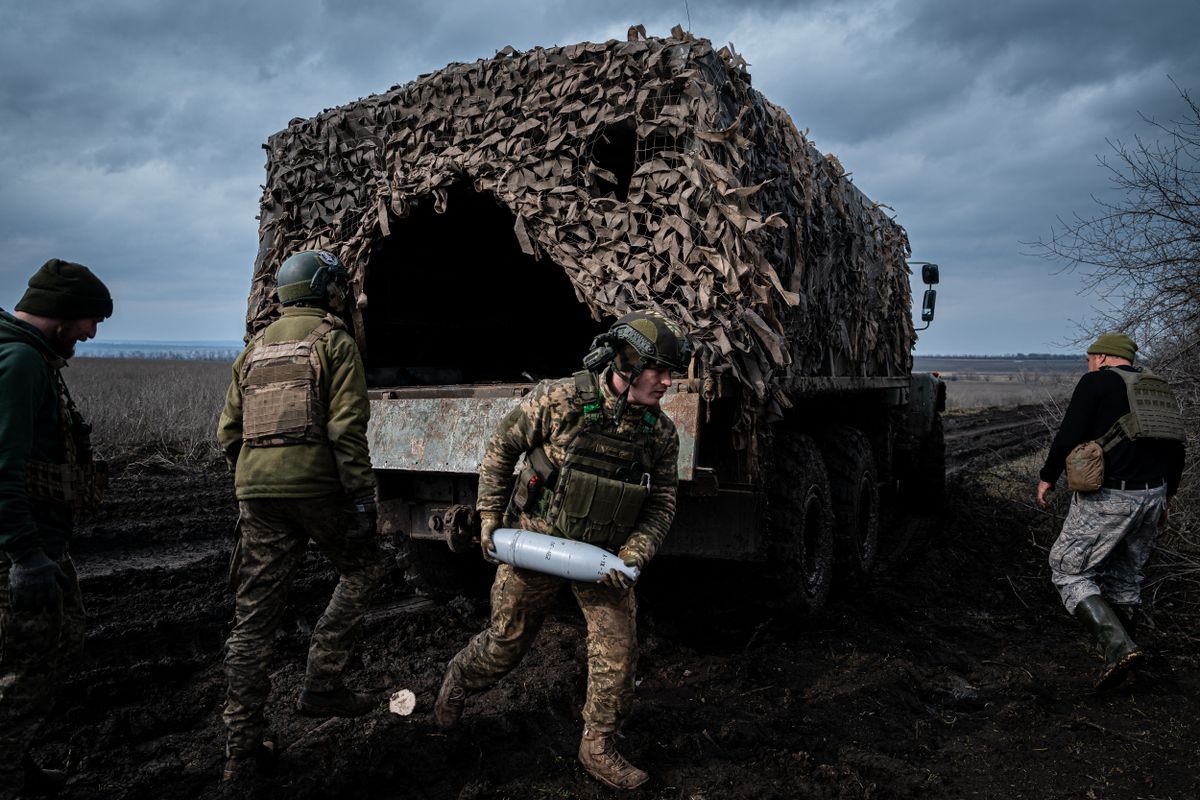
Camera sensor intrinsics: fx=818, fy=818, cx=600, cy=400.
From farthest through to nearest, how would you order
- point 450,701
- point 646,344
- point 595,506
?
point 450,701 < point 595,506 < point 646,344

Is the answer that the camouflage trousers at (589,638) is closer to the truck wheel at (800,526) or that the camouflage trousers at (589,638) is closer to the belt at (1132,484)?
the truck wheel at (800,526)

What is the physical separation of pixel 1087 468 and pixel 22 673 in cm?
460

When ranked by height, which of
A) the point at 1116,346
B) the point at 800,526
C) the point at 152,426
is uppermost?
the point at 1116,346

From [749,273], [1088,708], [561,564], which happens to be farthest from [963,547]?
[561,564]

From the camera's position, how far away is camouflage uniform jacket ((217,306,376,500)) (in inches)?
120

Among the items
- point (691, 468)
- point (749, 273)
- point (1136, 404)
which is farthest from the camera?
point (1136, 404)

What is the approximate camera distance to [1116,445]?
4168mm

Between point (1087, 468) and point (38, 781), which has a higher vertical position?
point (1087, 468)

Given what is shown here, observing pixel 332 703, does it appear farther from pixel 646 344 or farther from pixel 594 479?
pixel 646 344

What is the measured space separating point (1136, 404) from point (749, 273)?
83.9 inches

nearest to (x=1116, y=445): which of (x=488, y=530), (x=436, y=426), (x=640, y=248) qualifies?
(x=640, y=248)

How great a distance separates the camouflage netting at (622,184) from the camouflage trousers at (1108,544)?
1.67 m

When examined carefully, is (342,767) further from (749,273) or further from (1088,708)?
(1088,708)

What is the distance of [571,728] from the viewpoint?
3.41 m
